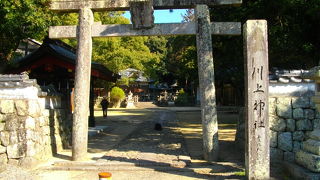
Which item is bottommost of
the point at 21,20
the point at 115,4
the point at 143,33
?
the point at 143,33

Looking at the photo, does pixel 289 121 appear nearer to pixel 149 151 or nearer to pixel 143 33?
pixel 149 151

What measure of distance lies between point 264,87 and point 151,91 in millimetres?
51840

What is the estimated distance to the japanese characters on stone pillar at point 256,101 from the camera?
287 inches

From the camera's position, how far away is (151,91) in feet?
194

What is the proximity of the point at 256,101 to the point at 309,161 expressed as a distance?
1558mm

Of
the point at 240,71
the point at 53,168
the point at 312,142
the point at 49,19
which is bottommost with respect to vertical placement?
the point at 53,168

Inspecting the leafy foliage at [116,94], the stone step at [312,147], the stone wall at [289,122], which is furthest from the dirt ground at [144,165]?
the leafy foliage at [116,94]

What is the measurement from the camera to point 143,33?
32.9ft

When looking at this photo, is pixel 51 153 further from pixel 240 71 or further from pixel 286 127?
pixel 240 71

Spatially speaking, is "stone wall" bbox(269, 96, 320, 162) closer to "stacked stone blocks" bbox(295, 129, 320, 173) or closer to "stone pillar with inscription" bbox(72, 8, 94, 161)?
"stacked stone blocks" bbox(295, 129, 320, 173)

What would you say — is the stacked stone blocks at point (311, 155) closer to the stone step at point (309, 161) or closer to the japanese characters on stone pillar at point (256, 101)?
the stone step at point (309, 161)

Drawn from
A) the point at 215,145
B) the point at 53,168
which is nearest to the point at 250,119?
the point at 215,145

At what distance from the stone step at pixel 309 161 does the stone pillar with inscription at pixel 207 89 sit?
2547 mm

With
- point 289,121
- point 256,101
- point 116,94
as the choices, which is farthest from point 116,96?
point 256,101
